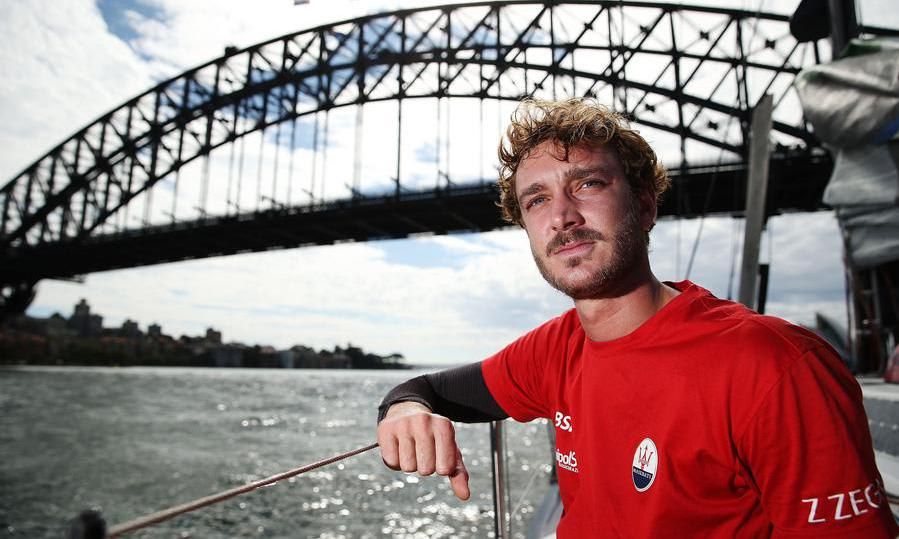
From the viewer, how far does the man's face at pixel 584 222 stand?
1.34 meters

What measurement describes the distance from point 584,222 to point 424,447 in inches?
27.5

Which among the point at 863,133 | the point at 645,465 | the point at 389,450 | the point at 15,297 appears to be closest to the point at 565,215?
the point at 645,465

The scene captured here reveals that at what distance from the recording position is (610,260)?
4.37 feet

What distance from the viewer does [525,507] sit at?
9477 mm

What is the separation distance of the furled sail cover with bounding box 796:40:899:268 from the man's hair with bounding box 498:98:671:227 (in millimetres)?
4395

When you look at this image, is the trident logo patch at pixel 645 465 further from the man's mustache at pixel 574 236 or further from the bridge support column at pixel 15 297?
the bridge support column at pixel 15 297


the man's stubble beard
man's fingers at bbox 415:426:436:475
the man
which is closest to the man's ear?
the man

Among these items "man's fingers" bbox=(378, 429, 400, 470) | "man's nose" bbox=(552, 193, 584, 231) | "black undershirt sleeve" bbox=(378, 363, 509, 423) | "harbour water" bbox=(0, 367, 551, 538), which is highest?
"man's nose" bbox=(552, 193, 584, 231)

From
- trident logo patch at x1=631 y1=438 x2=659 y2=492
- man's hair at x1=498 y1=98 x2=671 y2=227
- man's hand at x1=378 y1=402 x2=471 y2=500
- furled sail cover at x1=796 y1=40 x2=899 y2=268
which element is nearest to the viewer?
trident logo patch at x1=631 y1=438 x2=659 y2=492

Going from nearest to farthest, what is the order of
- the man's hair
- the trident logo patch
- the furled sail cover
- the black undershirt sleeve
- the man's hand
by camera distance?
the trident logo patch < the man's hand < the man's hair < the black undershirt sleeve < the furled sail cover

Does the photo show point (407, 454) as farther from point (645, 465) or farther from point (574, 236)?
point (574, 236)

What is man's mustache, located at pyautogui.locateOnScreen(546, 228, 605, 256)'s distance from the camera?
1356 millimetres

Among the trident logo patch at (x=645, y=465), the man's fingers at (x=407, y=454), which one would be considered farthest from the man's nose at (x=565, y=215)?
the man's fingers at (x=407, y=454)

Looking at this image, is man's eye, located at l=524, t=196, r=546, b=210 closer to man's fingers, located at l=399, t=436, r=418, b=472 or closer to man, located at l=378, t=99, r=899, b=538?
man, located at l=378, t=99, r=899, b=538
